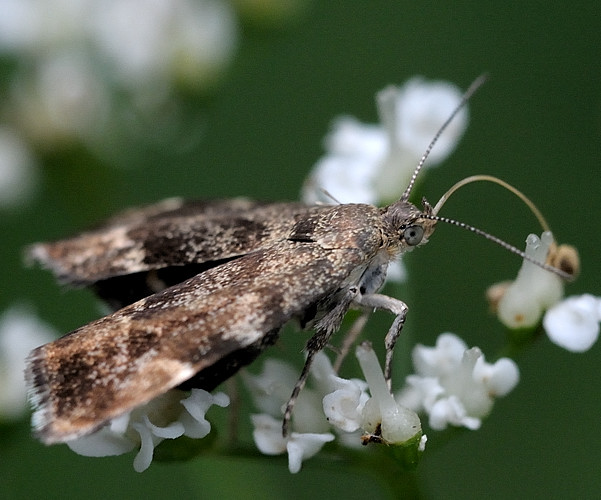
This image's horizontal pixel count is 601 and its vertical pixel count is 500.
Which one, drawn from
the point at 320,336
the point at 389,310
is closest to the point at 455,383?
the point at 389,310

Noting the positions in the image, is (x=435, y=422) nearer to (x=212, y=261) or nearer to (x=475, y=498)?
(x=212, y=261)

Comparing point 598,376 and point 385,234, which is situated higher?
point 385,234

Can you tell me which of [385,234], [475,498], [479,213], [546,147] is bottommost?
[475,498]

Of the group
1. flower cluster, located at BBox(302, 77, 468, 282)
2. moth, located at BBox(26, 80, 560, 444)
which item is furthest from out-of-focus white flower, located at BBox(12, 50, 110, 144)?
flower cluster, located at BBox(302, 77, 468, 282)

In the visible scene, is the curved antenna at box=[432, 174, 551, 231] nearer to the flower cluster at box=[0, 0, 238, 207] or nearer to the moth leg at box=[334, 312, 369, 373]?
the moth leg at box=[334, 312, 369, 373]

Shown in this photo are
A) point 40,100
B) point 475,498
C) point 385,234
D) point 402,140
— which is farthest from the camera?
point 475,498

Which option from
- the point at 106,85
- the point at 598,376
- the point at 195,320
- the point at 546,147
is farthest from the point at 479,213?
the point at 195,320

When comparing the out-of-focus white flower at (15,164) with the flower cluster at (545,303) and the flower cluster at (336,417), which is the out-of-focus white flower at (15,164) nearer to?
the flower cluster at (336,417)
